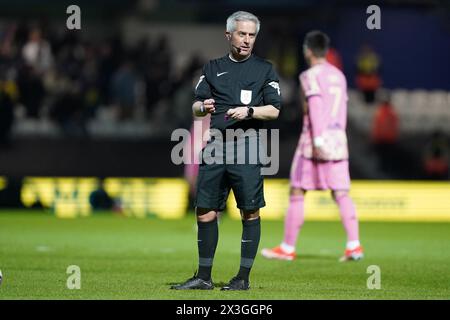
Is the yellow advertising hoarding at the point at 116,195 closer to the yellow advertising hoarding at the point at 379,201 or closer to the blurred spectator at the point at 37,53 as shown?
the yellow advertising hoarding at the point at 379,201

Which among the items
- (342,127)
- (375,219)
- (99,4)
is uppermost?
(99,4)

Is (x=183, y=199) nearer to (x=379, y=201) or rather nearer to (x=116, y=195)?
(x=116, y=195)

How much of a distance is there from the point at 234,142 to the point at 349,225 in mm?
3721

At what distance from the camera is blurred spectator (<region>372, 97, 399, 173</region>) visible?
25484 millimetres

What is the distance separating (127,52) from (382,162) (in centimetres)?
612

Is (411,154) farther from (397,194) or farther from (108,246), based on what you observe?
(108,246)

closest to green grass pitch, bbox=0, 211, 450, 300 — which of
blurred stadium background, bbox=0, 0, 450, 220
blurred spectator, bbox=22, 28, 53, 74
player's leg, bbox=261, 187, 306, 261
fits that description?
player's leg, bbox=261, 187, 306, 261

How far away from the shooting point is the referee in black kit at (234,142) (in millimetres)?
9812

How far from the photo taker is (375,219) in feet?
71.3

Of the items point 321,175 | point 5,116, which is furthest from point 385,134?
point 321,175

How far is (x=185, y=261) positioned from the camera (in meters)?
12.8

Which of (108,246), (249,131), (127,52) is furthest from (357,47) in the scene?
(249,131)

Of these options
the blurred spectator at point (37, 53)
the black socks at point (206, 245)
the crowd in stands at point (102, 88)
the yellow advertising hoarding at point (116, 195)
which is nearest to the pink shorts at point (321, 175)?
the black socks at point (206, 245)

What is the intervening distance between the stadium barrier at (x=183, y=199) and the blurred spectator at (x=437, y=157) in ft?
8.42
